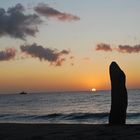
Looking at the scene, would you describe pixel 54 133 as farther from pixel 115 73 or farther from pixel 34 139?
pixel 115 73

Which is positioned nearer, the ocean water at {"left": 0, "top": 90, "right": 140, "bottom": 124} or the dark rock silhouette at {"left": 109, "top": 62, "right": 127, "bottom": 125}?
the dark rock silhouette at {"left": 109, "top": 62, "right": 127, "bottom": 125}

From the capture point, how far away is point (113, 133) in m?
13.1

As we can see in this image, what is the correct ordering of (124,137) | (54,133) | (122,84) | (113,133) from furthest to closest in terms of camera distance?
(122,84) < (54,133) < (113,133) < (124,137)

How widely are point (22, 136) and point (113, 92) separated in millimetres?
4583

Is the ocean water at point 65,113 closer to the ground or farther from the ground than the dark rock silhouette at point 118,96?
closer to the ground

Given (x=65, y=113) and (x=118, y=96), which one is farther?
(x=65, y=113)

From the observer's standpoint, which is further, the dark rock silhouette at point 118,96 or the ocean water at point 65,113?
the ocean water at point 65,113

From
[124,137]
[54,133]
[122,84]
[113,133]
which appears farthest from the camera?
[122,84]

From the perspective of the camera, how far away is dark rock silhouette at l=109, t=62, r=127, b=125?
53.3 feet

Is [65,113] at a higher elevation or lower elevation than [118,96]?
lower

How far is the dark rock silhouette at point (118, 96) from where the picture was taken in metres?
16.2

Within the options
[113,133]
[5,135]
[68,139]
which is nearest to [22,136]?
[5,135]

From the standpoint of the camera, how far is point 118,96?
1627cm

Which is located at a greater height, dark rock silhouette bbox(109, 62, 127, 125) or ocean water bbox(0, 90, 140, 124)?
dark rock silhouette bbox(109, 62, 127, 125)
